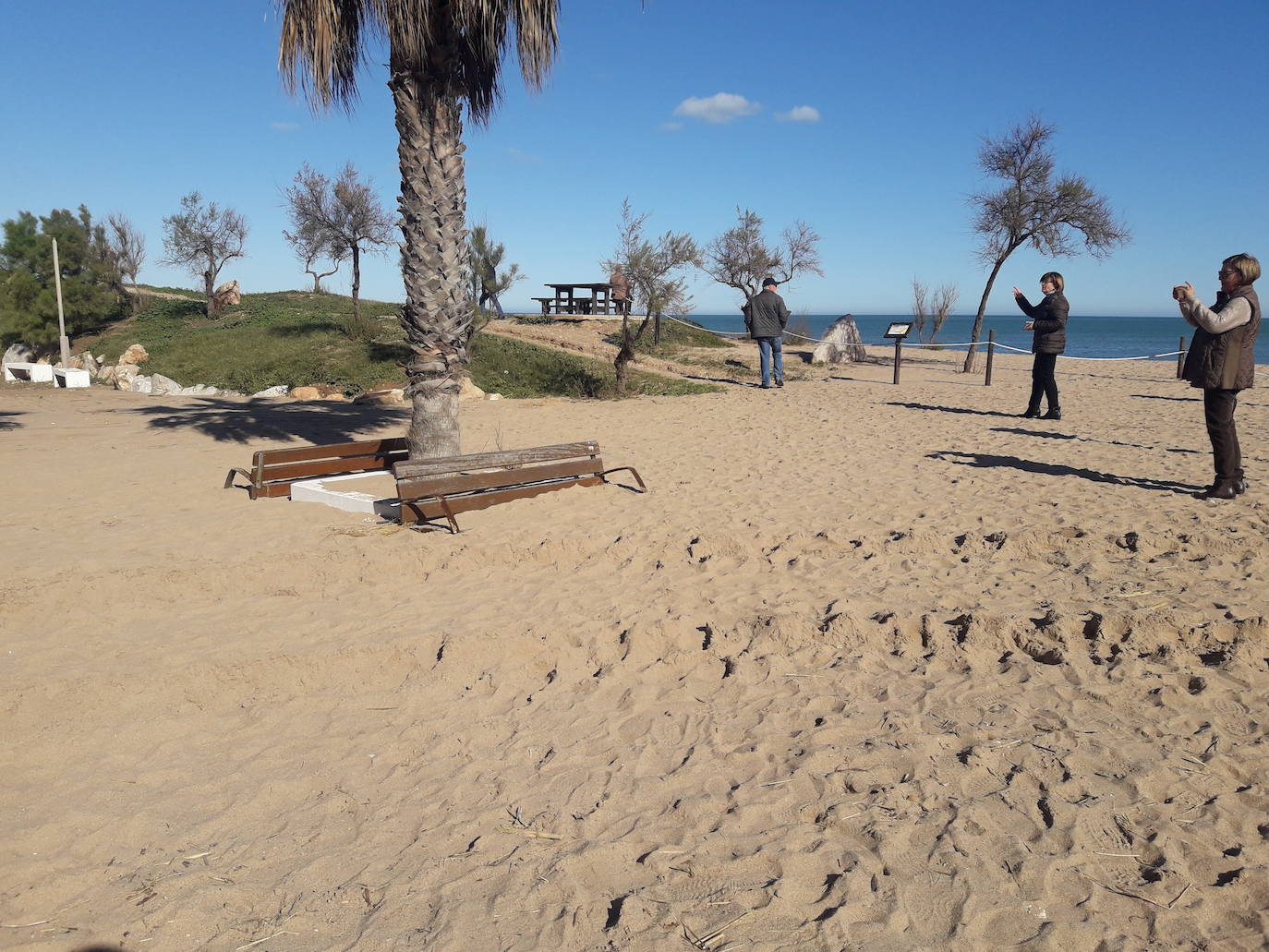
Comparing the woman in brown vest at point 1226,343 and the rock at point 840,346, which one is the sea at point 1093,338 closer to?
the rock at point 840,346

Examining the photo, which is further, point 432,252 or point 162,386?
point 162,386

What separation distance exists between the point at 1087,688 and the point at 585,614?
266 centimetres

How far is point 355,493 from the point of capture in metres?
7.99

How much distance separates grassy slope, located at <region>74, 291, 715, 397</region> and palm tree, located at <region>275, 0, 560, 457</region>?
7724 millimetres

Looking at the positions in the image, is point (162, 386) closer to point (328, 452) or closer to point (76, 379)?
point (76, 379)

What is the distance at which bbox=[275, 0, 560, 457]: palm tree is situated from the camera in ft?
26.0

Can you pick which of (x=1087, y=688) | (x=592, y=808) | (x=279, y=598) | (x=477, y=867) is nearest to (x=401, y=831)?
(x=477, y=867)

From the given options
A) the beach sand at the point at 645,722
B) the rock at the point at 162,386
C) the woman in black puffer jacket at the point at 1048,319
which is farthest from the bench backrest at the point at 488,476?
the rock at the point at 162,386

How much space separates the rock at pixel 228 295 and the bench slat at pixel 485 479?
25.7 meters

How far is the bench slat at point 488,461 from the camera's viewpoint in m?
6.96

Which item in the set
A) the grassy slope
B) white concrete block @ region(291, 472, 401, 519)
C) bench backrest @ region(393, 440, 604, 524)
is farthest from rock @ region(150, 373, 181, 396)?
bench backrest @ region(393, 440, 604, 524)

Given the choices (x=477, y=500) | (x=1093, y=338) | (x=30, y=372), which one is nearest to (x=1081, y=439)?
(x=477, y=500)

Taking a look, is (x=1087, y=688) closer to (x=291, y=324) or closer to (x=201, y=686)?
(x=201, y=686)

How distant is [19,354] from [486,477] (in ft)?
82.8
